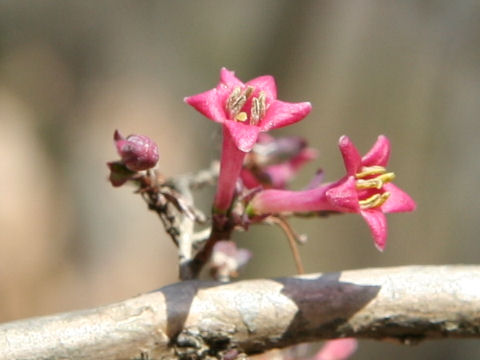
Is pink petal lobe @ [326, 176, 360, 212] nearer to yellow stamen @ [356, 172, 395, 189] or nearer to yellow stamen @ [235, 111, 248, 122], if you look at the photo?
yellow stamen @ [356, 172, 395, 189]

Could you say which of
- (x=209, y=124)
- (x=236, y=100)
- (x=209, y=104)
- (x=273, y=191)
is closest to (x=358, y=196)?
(x=273, y=191)

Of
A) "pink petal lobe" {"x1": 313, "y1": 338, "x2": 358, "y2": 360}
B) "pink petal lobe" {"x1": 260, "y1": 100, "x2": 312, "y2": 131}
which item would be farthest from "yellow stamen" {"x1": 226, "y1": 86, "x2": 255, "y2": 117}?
"pink petal lobe" {"x1": 313, "y1": 338, "x2": 358, "y2": 360}

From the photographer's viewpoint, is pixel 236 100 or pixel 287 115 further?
pixel 236 100

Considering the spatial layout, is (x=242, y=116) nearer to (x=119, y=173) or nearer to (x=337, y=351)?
(x=119, y=173)

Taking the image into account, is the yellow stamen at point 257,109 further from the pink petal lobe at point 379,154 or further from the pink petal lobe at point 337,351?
the pink petal lobe at point 337,351

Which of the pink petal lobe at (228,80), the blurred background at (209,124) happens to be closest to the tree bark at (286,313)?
the pink petal lobe at (228,80)

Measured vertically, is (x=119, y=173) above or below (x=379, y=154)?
above
